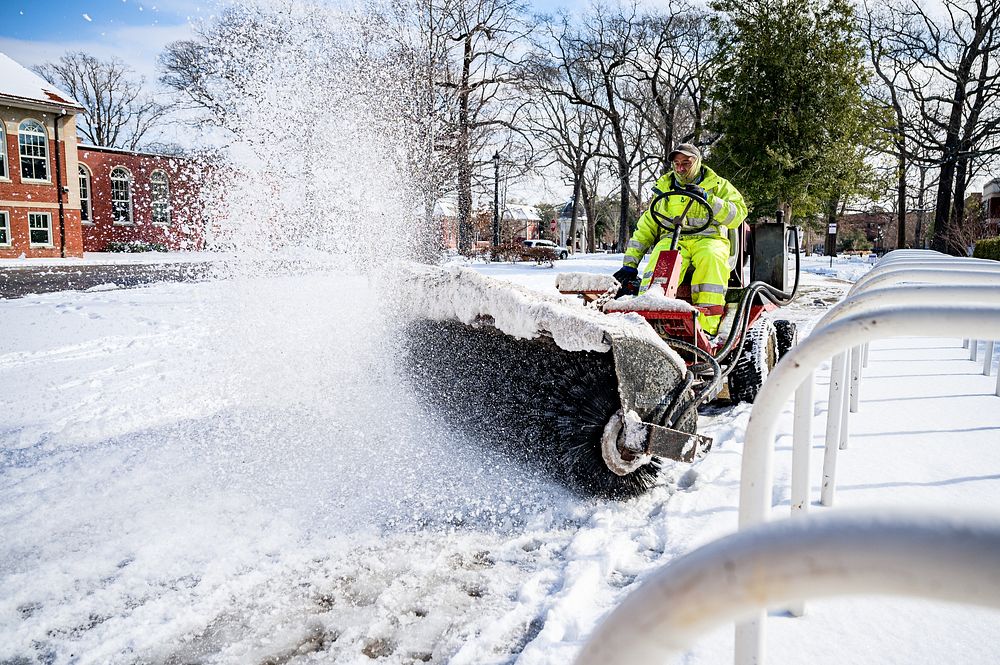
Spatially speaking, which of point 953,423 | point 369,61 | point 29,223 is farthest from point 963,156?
point 29,223

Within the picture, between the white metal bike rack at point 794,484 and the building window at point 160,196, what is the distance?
38062 mm

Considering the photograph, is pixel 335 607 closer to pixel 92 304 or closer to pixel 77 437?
pixel 77 437

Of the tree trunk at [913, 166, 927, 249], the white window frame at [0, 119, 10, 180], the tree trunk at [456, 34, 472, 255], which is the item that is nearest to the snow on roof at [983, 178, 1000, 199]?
the tree trunk at [913, 166, 927, 249]

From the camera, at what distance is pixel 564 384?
3.02m

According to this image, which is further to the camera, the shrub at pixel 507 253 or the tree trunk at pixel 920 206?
the tree trunk at pixel 920 206

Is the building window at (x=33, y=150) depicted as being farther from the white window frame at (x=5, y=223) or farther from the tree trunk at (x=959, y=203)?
the tree trunk at (x=959, y=203)

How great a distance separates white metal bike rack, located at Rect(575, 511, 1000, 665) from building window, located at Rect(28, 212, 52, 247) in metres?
33.6

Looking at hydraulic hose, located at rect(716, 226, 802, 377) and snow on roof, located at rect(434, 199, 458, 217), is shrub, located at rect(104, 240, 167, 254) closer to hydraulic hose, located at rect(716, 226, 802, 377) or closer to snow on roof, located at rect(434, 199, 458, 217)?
snow on roof, located at rect(434, 199, 458, 217)

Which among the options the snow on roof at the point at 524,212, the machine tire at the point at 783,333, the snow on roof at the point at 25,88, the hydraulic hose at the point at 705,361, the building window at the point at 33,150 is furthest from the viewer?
the snow on roof at the point at 524,212

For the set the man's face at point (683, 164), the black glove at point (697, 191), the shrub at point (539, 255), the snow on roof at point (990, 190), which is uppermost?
the snow on roof at point (990, 190)

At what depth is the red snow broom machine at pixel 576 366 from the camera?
2.82 metres

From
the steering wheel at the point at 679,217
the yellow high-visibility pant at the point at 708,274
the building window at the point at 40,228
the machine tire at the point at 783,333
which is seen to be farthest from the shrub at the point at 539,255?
the building window at the point at 40,228

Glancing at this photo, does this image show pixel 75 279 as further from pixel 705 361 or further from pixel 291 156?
pixel 705 361

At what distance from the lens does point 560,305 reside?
2.99 m
